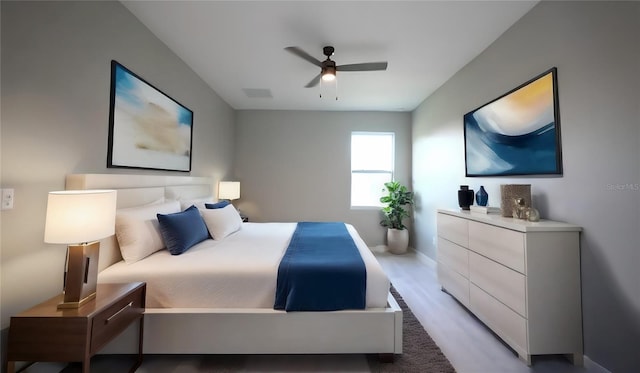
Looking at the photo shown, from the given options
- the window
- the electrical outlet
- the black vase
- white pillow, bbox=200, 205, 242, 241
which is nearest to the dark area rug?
the black vase

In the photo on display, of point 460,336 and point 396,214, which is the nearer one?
point 460,336

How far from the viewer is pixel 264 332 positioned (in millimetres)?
1653

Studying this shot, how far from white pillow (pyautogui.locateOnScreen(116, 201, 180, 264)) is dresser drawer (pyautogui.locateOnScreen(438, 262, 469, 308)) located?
2763mm

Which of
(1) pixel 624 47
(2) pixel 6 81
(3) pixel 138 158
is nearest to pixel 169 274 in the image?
(3) pixel 138 158

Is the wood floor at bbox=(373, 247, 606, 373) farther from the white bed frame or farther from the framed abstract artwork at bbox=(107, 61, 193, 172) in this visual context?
the framed abstract artwork at bbox=(107, 61, 193, 172)

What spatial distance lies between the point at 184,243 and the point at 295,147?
3.12 m

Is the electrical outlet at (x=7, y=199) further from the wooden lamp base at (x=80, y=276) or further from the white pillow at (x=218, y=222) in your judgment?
the white pillow at (x=218, y=222)

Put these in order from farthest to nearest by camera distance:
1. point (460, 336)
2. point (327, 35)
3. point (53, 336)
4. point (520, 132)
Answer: point (327, 35) → point (520, 132) → point (460, 336) → point (53, 336)

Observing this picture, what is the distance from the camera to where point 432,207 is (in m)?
3.86

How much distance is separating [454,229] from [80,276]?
2920mm

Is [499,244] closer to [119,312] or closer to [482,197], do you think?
[482,197]

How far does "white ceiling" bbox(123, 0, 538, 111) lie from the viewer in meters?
2.04

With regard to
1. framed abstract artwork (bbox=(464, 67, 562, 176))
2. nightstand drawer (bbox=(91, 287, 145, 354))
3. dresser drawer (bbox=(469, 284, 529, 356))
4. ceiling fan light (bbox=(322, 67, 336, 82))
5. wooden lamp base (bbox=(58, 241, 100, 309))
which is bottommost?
dresser drawer (bbox=(469, 284, 529, 356))

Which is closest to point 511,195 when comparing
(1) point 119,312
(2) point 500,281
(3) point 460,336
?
(2) point 500,281
